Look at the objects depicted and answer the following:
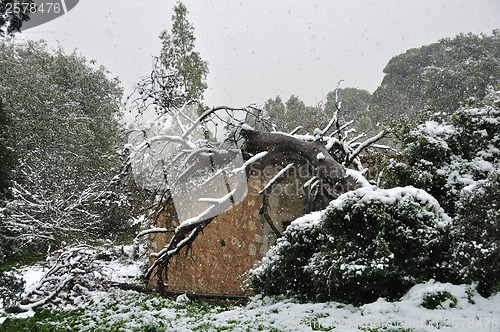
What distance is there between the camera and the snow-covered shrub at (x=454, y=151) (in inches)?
169

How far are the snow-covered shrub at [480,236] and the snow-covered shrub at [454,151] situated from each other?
Result: 798 millimetres

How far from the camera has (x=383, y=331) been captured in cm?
285

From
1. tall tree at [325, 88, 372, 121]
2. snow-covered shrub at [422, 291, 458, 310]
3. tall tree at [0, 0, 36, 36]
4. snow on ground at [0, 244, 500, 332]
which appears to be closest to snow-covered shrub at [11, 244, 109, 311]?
snow on ground at [0, 244, 500, 332]

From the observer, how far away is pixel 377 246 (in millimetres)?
3545

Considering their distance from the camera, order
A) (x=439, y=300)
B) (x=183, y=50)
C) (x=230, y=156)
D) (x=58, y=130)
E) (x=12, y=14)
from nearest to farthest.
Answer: (x=439, y=300), (x=12, y=14), (x=230, y=156), (x=58, y=130), (x=183, y=50)

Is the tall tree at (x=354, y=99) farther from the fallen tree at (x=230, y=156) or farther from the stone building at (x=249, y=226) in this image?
the stone building at (x=249, y=226)

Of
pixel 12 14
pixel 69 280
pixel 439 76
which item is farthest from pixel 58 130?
pixel 439 76

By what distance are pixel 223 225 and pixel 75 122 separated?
12.5 m

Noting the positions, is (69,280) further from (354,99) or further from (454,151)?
(354,99)

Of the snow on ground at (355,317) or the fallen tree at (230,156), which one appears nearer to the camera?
the snow on ground at (355,317)

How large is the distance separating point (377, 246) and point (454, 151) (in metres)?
2.11

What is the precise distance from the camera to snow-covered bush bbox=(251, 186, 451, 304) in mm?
3555

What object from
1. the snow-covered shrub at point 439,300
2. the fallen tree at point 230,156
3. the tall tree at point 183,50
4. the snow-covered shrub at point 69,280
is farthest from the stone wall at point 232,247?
the tall tree at point 183,50

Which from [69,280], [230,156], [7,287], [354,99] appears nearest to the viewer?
[7,287]
